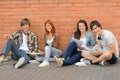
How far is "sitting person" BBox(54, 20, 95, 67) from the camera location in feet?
28.4

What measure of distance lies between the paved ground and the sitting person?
216 millimetres

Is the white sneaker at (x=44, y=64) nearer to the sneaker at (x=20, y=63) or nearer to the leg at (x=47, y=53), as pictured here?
the leg at (x=47, y=53)

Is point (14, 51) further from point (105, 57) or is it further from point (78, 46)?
point (105, 57)

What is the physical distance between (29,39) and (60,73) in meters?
2.06

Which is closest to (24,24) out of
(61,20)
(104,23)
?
(61,20)

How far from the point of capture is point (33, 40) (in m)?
9.46

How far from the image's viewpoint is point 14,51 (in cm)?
899

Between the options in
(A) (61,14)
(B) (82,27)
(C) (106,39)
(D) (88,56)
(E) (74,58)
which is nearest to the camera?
(C) (106,39)

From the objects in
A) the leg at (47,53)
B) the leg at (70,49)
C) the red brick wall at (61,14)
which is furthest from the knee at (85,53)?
the red brick wall at (61,14)

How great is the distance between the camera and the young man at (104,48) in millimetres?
8258

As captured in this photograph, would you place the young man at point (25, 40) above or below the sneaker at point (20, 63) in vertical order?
above

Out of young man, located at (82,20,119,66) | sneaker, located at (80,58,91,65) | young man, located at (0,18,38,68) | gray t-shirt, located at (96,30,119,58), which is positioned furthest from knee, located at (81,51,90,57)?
young man, located at (0,18,38,68)

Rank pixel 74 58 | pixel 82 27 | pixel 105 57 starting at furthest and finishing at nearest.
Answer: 1. pixel 82 27
2. pixel 74 58
3. pixel 105 57

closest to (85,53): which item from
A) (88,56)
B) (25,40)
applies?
(88,56)
